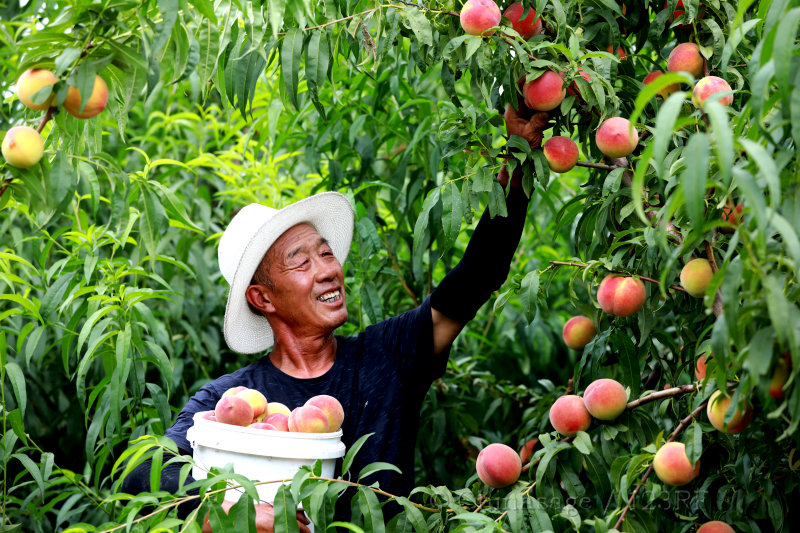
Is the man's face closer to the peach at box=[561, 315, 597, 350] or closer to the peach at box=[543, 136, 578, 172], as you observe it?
the peach at box=[561, 315, 597, 350]

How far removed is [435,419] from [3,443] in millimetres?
1481

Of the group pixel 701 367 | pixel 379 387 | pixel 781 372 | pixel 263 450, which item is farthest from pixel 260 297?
Result: pixel 781 372

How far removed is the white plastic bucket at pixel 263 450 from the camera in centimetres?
195

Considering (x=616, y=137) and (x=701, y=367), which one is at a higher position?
(x=616, y=137)

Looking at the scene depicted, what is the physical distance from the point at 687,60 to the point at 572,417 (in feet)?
3.02

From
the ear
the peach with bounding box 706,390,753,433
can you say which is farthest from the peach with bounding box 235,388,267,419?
the peach with bounding box 706,390,753,433

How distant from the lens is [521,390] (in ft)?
11.6

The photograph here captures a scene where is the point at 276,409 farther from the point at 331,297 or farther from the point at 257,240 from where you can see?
the point at 257,240

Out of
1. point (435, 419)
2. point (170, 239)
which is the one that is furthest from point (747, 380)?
point (170, 239)

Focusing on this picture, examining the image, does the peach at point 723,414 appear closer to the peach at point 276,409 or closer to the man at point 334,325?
the man at point 334,325

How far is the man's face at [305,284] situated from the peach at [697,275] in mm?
1164

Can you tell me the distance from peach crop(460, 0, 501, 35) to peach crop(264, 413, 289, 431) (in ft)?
3.38

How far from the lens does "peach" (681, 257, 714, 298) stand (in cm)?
175

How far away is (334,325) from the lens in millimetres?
2650
